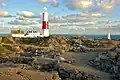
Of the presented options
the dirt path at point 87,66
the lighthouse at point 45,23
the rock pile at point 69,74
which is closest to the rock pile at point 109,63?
the dirt path at point 87,66

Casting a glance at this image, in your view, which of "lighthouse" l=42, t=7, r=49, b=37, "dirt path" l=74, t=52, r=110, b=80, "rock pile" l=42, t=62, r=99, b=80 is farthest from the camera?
"lighthouse" l=42, t=7, r=49, b=37

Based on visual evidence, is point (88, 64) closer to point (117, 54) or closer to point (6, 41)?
point (117, 54)

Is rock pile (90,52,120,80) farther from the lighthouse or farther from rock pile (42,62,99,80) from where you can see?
the lighthouse

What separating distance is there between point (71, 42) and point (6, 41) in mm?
13823

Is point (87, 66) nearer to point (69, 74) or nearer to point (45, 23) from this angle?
point (69, 74)

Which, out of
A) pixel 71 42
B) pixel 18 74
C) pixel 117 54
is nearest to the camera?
pixel 18 74

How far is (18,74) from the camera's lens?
1439cm

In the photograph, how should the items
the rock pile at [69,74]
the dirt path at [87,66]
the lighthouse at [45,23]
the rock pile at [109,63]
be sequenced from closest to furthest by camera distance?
the rock pile at [69,74] → the dirt path at [87,66] → the rock pile at [109,63] → the lighthouse at [45,23]

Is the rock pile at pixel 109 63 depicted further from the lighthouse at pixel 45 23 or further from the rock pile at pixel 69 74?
the lighthouse at pixel 45 23

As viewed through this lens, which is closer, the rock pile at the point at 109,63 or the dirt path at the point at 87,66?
the dirt path at the point at 87,66

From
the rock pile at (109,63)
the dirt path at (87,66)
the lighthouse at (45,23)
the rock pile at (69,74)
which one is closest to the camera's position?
the rock pile at (69,74)

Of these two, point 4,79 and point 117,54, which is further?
point 117,54

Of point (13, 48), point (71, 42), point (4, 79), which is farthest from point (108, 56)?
point (71, 42)

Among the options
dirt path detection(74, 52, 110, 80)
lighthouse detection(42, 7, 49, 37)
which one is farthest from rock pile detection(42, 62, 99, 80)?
lighthouse detection(42, 7, 49, 37)
